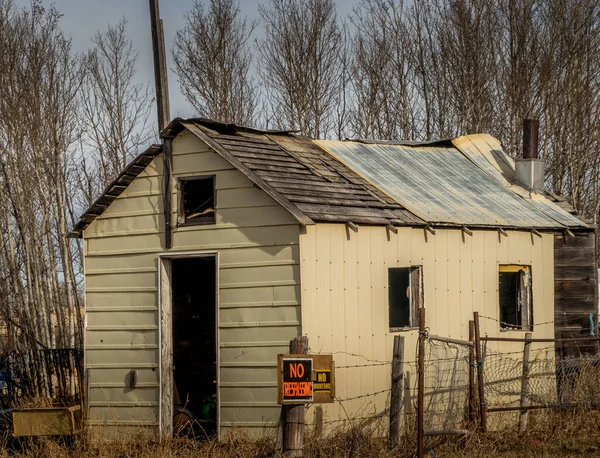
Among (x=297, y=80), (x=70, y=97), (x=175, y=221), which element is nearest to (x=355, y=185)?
(x=175, y=221)

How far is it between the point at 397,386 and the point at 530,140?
347 inches

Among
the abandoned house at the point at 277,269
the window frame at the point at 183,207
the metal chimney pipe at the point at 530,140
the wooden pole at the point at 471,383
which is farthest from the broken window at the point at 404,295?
the metal chimney pipe at the point at 530,140

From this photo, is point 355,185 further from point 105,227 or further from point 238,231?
point 105,227

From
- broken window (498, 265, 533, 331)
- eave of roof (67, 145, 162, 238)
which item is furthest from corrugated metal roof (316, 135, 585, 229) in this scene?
eave of roof (67, 145, 162, 238)

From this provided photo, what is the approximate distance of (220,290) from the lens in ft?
44.5

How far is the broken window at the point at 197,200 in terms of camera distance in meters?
14.0

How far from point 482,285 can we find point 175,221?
4.91 m

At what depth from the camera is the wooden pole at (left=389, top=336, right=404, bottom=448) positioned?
1172 centimetres

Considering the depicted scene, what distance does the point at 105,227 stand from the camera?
49.0ft

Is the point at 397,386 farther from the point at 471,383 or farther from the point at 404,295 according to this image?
the point at 404,295

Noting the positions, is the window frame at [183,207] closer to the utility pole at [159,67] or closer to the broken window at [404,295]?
the utility pole at [159,67]

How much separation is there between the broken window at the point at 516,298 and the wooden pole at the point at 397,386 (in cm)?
489

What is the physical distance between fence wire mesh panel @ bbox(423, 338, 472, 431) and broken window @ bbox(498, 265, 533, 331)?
5.81ft

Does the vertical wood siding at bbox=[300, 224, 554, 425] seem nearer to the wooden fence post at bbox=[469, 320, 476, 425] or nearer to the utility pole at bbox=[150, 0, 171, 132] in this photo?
the wooden fence post at bbox=[469, 320, 476, 425]
